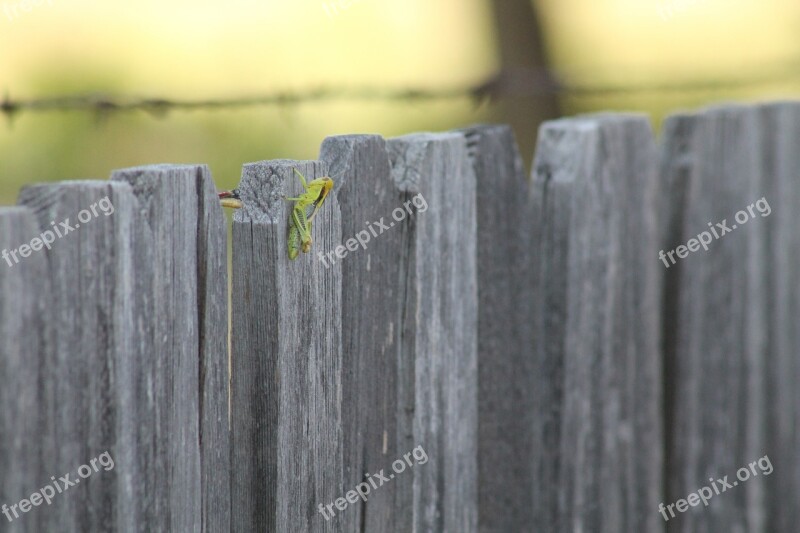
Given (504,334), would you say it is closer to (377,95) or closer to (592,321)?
(592,321)

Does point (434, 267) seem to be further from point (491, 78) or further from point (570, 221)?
point (491, 78)

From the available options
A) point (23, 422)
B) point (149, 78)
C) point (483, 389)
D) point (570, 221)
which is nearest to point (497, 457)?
point (483, 389)

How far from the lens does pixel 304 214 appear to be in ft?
6.29

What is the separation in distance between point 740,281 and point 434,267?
36.1 inches

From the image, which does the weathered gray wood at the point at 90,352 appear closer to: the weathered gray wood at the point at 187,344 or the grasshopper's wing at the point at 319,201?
the weathered gray wood at the point at 187,344

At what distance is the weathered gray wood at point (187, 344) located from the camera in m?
1.72

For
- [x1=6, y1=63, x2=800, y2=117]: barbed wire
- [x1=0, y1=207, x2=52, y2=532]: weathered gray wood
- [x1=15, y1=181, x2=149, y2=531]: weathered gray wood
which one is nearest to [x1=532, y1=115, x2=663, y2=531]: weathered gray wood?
[x1=6, y1=63, x2=800, y2=117]: barbed wire

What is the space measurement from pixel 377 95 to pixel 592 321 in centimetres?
107

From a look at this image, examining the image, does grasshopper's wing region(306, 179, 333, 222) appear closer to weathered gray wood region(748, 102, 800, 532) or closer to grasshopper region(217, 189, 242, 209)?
grasshopper region(217, 189, 242, 209)

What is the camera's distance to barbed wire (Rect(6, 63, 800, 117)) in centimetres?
232

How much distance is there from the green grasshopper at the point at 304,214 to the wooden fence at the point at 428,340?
25 millimetres

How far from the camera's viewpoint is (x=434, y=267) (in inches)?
89.7

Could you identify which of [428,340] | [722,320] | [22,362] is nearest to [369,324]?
[428,340]

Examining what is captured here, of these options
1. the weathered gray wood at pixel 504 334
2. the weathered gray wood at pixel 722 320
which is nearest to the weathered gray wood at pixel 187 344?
the weathered gray wood at pixel 504 334
